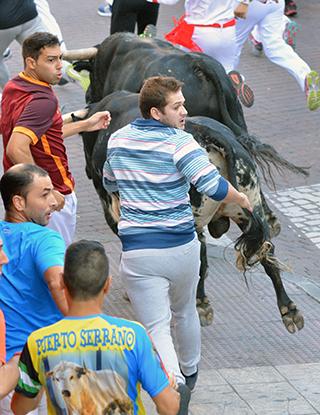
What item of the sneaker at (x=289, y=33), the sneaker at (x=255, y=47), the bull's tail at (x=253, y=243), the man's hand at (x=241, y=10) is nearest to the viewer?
the bull's tail at (x=253, y=243)

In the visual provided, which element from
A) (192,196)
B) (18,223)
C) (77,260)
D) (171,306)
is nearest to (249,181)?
(192,196)

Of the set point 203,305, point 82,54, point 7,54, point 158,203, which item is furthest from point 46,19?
point 158,203

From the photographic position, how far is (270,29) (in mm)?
12164

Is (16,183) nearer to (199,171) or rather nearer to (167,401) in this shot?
(199,171)

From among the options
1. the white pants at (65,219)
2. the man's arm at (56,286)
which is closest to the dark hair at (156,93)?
the white pants at (65,219)

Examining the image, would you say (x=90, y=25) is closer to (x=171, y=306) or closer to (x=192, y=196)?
(x=192, y=196)

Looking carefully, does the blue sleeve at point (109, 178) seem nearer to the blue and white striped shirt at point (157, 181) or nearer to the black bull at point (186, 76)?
the blue and white striped shirt at point (157, 181)

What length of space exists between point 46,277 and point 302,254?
4833 mm

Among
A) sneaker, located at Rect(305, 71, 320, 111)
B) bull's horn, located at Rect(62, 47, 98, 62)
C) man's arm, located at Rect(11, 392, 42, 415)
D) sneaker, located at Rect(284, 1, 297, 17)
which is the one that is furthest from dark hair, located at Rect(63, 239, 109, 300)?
sneaker, located at Rect(284, 1, 297, 17)

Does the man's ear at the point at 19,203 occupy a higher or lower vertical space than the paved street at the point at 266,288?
higher

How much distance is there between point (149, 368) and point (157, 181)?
5.45 ft

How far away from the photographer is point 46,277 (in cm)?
470

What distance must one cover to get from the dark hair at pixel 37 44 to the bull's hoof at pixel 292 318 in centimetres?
222

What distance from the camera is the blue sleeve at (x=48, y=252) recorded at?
15.4 ft
